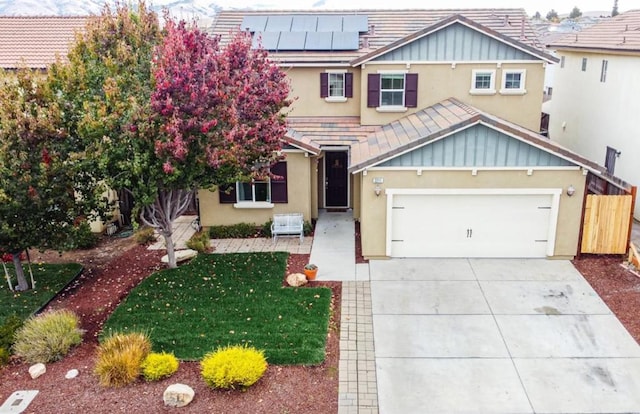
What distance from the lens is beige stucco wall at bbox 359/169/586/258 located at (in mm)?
14609

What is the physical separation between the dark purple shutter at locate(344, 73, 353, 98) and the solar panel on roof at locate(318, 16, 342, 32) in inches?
98.1

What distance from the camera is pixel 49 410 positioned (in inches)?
366

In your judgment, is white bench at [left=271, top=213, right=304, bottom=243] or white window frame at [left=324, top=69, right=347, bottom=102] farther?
white window frame at [left=324, top=69, right=347, bottom=102]

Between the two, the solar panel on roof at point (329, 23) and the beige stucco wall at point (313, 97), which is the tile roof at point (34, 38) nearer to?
the beige stucco wall at point (313, 97)

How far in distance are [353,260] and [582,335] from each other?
6.15 meters

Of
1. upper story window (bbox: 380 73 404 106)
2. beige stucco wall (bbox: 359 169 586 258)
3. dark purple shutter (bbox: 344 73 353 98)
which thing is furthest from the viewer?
dark purple shutter (bbox: 344 73 353 98)

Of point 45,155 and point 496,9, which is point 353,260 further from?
point 496,9

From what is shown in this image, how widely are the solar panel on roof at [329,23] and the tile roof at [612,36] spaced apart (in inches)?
375

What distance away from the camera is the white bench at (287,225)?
1723 centimetres

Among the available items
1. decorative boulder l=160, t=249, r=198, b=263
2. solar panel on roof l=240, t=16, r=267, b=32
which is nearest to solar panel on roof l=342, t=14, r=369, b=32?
solar panel on roof l=240, t=16, r=267, b=32

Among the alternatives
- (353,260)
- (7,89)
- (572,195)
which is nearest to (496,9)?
(572,195)

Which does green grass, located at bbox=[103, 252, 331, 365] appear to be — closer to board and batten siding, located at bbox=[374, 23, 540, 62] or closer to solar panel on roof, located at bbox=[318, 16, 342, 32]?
board and batten siding, located at bbox=[374, 23, 540, 62]

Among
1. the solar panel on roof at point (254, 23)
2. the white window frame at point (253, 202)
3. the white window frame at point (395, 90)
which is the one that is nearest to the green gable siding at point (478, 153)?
the white window frame at point (253, 202)

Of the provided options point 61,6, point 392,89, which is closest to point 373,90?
point 392,89
